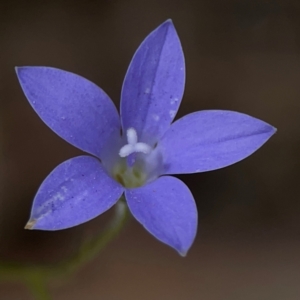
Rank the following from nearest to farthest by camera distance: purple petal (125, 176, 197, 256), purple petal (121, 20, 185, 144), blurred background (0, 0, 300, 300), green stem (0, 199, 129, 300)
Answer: purple petal (125, 176, 197, 256), purple petal (121, 20, 185, 144), green stem (0, 199, 129, 300), blurred background (0, 0, 300, 300)

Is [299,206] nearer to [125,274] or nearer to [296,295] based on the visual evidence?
[296,295]

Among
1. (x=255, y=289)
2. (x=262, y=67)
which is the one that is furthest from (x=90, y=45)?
(x=255, y=289)

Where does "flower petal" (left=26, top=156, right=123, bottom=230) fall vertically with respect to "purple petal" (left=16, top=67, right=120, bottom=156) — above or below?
below

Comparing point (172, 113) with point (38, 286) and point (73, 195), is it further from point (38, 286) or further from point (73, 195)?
point (38, 286)

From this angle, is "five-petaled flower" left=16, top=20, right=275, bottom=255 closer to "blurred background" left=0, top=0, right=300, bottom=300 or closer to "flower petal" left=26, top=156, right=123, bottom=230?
"flower petal" left=26, top=156, right=123, bottom=230

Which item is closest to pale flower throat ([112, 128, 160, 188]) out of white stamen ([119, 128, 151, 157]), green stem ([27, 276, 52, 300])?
white stamen ([119, 128, 151, 157])

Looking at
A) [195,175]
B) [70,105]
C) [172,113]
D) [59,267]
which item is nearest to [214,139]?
[172,113]
